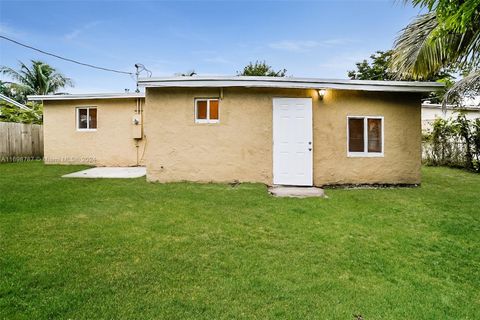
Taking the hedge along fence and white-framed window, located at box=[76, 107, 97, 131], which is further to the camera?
white-framed window, located at box=[76, 107, 97, 131]

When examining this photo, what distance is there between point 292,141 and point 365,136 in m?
1.96

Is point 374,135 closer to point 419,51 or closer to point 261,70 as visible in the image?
point 419,51

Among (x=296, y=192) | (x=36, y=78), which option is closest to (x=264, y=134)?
(x=296, y=192)

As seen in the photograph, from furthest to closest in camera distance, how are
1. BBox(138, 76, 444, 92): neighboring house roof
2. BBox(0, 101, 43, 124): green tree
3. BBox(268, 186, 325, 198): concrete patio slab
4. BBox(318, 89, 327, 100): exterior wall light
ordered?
BBox(0, 101, 43, 124): green tree < BBox(318, 89, 327, 100): exterior wall light < BBox(138, 76, 444, 92): neighboring house roof < BBox(268, 186, 325, 198): concrete patio slab

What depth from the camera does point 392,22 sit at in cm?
1477

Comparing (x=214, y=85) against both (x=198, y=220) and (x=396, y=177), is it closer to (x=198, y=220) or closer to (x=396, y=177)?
(x=198, y=220)

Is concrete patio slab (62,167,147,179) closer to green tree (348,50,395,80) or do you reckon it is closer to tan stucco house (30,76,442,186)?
tan stucco house (30,76,442,186)

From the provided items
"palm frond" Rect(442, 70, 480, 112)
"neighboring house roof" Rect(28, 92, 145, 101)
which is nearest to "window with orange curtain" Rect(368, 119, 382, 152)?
"palm frond" Rect(442, 70, 480, 112)

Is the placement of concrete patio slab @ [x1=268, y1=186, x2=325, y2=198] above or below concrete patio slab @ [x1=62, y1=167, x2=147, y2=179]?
below

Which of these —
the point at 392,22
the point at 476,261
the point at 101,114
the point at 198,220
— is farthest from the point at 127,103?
the point at 392,22

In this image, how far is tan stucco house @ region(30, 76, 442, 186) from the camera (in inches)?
305

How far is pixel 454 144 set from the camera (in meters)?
12.1

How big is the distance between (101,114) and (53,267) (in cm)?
1018

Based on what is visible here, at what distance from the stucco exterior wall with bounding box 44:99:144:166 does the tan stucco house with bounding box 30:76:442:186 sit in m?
4.73
